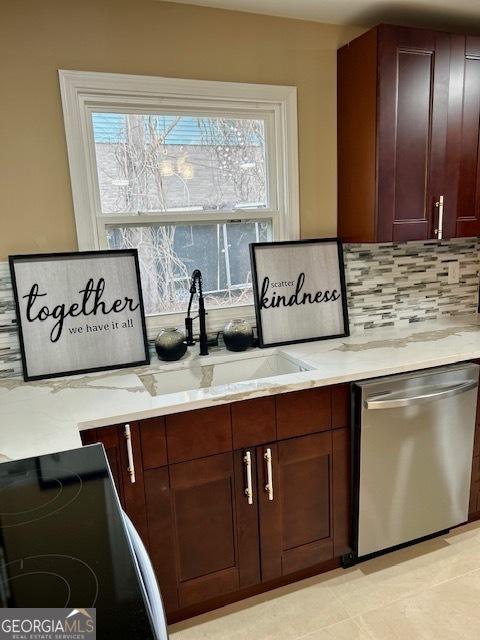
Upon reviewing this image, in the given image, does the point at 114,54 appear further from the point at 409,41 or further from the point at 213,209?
the point at 409,41

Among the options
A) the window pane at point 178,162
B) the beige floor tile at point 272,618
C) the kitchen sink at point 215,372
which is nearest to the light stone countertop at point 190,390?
the kitchen sink at point 215,372

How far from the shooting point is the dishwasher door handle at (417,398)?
5.86ft

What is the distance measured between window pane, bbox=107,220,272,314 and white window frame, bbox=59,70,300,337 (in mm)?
50

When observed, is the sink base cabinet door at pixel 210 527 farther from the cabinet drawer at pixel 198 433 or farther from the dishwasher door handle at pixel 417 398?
the dishwasher door handle at pixel 417 398

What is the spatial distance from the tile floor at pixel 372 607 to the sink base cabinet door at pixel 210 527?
128mm

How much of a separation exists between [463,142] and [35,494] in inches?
90.1

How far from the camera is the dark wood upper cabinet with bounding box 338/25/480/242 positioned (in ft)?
6.57

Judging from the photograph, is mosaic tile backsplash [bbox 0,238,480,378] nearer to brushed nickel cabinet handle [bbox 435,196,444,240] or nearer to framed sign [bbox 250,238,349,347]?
framed sign [bbox 250,238,349,347]

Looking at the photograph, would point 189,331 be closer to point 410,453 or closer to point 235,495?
point 235,495

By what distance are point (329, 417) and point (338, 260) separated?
2.89 feet

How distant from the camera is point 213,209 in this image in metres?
2.17

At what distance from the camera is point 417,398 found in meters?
1.85

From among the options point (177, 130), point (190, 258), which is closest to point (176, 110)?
point (177, 130)

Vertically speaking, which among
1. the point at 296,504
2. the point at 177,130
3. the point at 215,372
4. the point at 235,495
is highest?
the point at 177,130
